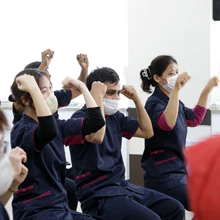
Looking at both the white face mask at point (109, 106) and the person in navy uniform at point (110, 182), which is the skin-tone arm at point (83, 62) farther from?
the white face mask at point (109, 106)

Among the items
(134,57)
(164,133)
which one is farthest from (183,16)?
(164,133)

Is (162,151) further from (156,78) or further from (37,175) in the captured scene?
(37,175)

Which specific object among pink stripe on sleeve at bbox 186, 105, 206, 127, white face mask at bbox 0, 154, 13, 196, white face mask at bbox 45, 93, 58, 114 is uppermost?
white face mask at bbox 45, 93, 58, 114

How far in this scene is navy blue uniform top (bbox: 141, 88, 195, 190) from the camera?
2490mm

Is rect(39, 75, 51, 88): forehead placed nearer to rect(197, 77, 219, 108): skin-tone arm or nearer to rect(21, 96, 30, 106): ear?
rect(21, 96, 30, 106): ear

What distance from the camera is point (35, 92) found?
184 centimetres

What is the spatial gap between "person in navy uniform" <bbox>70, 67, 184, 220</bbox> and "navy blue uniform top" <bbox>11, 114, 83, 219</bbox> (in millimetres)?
237

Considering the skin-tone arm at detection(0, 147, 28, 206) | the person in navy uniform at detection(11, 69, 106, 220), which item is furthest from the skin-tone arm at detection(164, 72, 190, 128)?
the skin-tone arm at detection(0, 147, 28, 206)

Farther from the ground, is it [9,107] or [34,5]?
[34,5]

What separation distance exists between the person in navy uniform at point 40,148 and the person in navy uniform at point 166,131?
557 mm

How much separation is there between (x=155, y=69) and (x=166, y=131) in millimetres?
413

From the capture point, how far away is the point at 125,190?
2.24 metres

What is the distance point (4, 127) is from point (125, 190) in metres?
1.06

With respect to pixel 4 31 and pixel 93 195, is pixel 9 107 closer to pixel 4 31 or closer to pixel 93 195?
pixel 4 31
